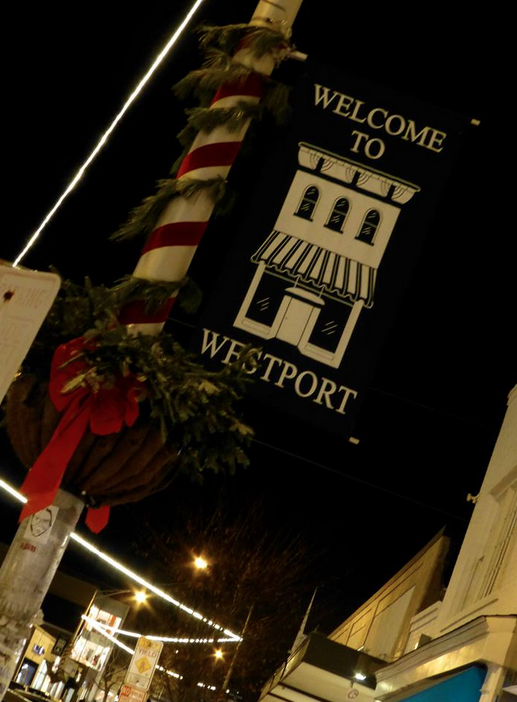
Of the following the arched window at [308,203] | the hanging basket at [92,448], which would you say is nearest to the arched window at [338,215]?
the arched window at [308,203]

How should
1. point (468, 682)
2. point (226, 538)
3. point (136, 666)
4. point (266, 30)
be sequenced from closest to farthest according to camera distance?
point (266, 30) < point (468, 682) < point (136, 666) < point (226, 538)

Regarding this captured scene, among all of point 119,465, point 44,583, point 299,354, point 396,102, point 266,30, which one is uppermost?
point 396,102

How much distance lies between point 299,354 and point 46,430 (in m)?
1.85

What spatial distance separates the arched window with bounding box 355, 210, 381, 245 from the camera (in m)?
5.76

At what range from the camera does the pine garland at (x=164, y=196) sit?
14.6 ft

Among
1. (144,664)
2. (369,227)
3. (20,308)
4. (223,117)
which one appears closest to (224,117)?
(223,117)

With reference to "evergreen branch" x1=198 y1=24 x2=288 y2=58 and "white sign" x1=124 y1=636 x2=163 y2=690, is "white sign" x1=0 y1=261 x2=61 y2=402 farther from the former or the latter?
"white sign" x1=124 y1=636 x2=163 y2=690

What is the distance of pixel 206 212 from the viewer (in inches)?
175

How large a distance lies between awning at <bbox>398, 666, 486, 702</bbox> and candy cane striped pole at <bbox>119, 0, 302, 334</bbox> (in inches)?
172

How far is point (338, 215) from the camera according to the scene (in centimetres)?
582

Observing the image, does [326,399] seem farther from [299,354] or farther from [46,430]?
[46,430]

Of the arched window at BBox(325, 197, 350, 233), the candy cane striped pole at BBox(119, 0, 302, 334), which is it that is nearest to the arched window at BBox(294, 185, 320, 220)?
the arched window at BBox(325, 197, 350, 233)

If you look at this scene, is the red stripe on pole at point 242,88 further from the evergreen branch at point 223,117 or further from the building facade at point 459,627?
the building facade at point 459,627

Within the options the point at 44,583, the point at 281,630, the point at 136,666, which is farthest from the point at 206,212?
the point at 281,630
